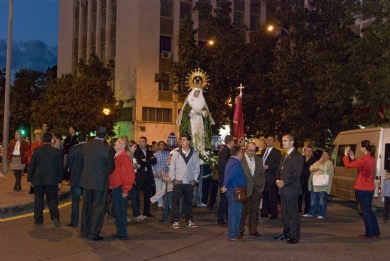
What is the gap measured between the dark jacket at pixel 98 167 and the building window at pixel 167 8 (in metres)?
32.6

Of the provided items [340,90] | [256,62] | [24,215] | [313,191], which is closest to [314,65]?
[340,90]

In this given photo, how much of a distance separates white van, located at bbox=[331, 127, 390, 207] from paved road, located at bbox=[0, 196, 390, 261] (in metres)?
2.07

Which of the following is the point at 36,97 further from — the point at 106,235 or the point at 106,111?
the point at 106,235

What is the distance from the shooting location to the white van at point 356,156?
13258 millimetres

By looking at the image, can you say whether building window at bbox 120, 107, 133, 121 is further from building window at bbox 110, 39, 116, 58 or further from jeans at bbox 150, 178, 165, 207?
jeans at bbox 150, 178, 165, 207

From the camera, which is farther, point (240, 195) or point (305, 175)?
point (305, 175)

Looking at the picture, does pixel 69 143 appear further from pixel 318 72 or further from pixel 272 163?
pixel 318 72

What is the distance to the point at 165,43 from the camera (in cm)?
4078

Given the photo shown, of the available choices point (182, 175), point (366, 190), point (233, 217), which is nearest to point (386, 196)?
point (366, 190)

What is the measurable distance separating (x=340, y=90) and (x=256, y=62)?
8198 millimetres

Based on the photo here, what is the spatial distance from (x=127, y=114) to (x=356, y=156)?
27.5m

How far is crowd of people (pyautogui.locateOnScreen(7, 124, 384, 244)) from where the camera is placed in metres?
9.20

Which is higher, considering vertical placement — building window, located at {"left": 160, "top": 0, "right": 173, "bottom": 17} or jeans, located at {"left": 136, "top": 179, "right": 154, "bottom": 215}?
building window, located at {"left": 160, "top": 0, "right": 173, "bottom": 17}

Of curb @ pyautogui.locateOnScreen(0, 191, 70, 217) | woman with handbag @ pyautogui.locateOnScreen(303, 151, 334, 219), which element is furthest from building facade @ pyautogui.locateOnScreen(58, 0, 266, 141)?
woman with handbag @ pyautogui.locateOnScreen(303, 151, 334, 219)
